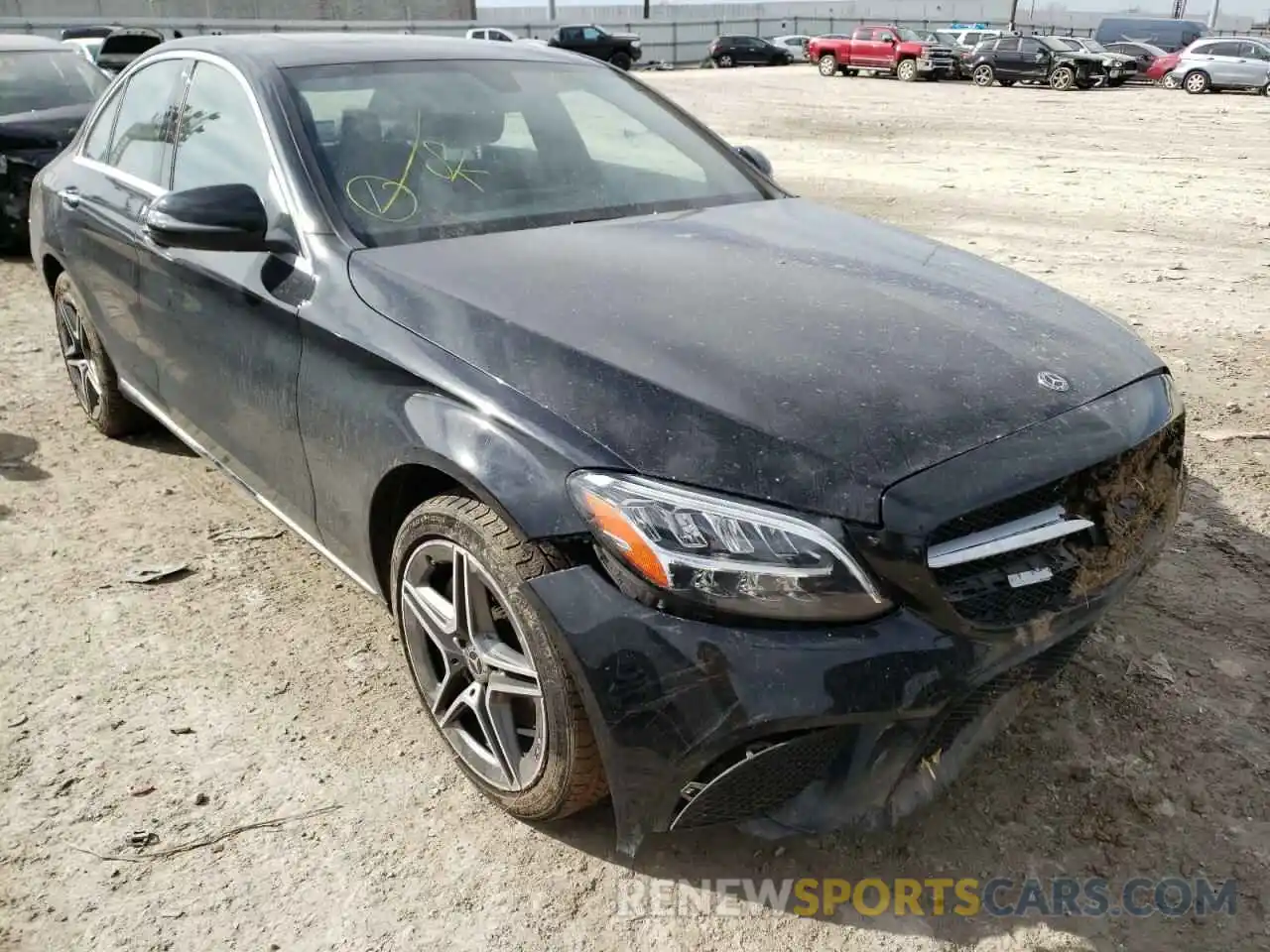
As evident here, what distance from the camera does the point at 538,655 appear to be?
80.0 inches

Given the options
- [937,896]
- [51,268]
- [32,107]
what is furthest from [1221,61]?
[937,896]

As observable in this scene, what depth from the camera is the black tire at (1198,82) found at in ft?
87.7

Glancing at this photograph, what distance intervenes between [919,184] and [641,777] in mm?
9935

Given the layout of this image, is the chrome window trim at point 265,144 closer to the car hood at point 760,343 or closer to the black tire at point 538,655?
the car hood at point 760,343

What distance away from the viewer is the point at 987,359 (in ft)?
7.41

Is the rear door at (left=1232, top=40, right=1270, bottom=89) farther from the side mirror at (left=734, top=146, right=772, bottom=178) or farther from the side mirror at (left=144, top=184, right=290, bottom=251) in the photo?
the side mirror at (left=144, top=184, right=290, bottom=251)

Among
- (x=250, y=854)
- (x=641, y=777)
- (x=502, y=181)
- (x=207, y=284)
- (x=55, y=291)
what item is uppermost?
(x=502, y=181)

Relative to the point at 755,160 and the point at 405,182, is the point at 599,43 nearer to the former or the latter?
the point at 755,160

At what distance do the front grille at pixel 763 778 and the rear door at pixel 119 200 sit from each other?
2.63 m

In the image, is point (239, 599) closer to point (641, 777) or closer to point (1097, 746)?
point (641, 777)

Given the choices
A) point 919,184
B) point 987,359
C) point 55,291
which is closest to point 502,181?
point 987,359

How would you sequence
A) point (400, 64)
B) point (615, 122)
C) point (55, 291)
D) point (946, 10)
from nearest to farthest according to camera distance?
point (400, 64) → point (615, 122) → point (55, 291) → point (946, 10)

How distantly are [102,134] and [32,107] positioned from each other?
15.0ft

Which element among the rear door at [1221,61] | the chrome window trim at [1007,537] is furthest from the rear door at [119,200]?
the rear door at [1221,61]
